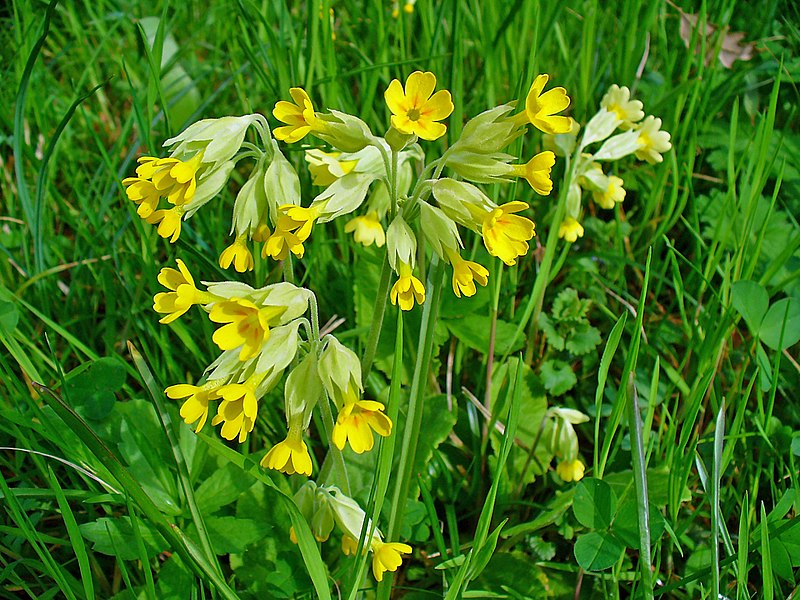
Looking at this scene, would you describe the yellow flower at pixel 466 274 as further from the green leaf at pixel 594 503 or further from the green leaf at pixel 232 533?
the green leaf at pixel 232 533

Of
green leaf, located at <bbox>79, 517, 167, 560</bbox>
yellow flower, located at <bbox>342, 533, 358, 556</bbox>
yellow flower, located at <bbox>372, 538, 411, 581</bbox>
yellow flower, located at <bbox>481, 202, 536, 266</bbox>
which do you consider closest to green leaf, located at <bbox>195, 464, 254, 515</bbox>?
green leaf, located at <bbox>79, 517, 167, 560</bbox>

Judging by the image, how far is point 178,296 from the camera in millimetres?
1324

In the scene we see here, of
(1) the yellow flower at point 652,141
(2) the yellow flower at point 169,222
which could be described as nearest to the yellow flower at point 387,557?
(2) the yellow flower at point 169,222

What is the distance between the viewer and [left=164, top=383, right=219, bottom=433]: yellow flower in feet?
4.41

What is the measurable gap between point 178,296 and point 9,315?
0.92m

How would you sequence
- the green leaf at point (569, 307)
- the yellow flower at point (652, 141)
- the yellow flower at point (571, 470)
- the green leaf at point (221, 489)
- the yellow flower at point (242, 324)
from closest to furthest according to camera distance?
the yellow flower at point (242, 324) < the green leaf at point (221, 489) < the yellow flower at point (571, 470) < the green leaf at point (569, 307) < the yellow flower at point (652, 141)

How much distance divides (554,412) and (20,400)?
1420 mm

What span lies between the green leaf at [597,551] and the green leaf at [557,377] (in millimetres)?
619

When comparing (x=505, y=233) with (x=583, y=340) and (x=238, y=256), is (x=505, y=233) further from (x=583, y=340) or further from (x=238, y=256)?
(x=583, y=340)

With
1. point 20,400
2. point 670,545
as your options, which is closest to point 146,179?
point 20,400

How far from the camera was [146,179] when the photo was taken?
1.54 meters

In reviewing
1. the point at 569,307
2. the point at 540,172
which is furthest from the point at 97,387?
the point at 569,307

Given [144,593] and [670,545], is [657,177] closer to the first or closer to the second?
[670,545]

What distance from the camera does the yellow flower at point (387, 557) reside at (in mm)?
1526
